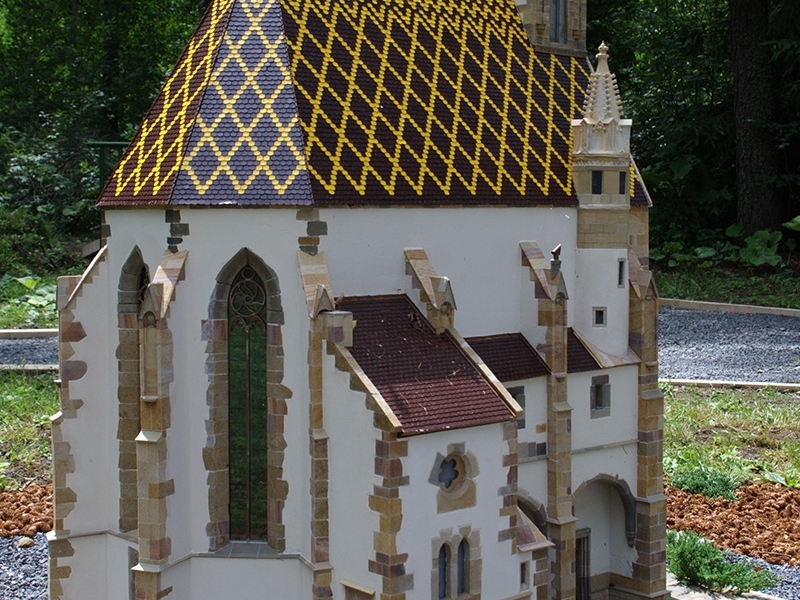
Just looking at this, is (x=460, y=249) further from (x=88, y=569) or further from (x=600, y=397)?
(x=88, y=569)

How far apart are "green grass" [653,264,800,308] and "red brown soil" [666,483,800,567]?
15.0m

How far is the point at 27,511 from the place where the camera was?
20.4 m

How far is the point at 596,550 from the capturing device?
19.8 meters

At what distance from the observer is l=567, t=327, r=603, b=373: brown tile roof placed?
18859 millimetres

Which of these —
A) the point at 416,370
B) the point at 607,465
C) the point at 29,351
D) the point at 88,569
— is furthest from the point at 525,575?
the point at 29,351

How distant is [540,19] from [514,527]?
9.91 metres

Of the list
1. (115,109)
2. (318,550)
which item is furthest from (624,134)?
(115,109)

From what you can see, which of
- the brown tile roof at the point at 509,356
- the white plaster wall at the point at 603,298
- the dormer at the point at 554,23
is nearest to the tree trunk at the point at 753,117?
the dormer at the point at 554,23

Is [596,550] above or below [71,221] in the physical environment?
below

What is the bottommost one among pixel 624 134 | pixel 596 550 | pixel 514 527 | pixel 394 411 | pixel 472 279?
pixel 596 550

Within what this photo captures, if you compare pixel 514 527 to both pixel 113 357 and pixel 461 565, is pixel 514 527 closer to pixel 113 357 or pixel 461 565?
pixel 461 565

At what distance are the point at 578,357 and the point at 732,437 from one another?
7131 millimetres

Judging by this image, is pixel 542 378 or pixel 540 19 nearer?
pixel 542 378

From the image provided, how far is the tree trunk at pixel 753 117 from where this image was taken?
39438mm
